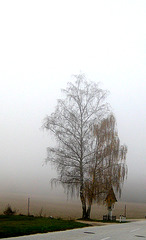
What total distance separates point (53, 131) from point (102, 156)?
17.9 feet

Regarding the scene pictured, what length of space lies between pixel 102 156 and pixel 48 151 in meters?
5.31

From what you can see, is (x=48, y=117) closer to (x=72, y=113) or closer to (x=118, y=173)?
(x=72, y=113)

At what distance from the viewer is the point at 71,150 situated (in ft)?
108

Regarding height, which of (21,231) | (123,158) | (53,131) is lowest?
(21,231)

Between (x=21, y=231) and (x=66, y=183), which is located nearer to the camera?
(x=21, y=231)

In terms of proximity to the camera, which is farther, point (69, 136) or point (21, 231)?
point (69, 136)

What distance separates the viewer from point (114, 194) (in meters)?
33.1

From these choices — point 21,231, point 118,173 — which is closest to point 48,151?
point 118,173

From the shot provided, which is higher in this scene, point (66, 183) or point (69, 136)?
point (69, 136)

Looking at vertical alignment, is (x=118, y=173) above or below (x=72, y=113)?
below

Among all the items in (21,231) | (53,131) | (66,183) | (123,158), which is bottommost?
(21,231)

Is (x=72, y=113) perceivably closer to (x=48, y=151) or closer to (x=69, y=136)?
(x=69, y=136)

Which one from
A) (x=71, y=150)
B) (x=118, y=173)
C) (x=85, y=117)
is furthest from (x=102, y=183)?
(x=85, y=117)

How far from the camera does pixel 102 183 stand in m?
32.0
